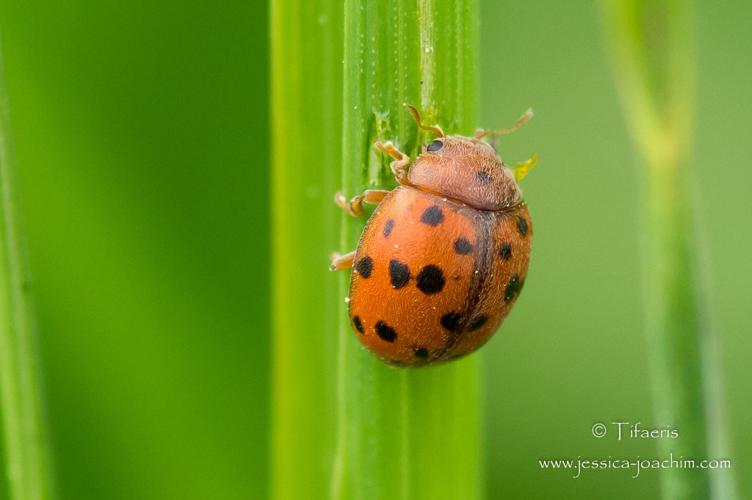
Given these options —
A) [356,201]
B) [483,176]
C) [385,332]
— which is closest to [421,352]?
[385,332]

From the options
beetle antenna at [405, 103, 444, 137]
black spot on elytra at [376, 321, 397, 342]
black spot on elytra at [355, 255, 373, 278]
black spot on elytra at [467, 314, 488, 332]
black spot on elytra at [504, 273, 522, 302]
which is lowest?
black spot on elytra at [467, 314, 488, 332]

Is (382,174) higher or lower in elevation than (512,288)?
higher

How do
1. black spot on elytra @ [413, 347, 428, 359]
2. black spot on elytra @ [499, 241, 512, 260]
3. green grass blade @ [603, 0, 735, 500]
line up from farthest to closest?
black spot on elytra @ [499, 241, 512, 260] < black spot on elytra @ [413, 347, 428, 359] < green grass blade @ [603, 0, 735, 500]

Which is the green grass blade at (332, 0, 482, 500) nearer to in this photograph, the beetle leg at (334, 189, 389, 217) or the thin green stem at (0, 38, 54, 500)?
the beetle leg at (334, 189, 389, 217)

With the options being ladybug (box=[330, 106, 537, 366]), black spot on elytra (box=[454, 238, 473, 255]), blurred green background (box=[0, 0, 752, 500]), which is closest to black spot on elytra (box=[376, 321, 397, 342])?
ladybug (box=[330, 106, 537, 366])

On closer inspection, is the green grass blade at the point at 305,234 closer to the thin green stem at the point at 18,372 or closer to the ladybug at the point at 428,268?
the ladybug at the point at 428,268

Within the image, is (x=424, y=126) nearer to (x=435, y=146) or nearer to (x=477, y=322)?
(x=435, y=146)

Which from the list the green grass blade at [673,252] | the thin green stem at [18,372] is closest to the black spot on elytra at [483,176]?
the green grass blade at [673,252]
